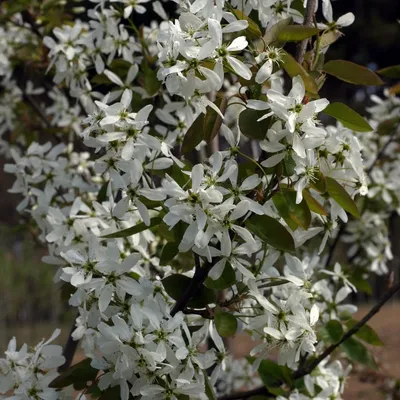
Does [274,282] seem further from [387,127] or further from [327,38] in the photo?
[387,127]

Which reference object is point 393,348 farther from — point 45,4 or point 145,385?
point 145,385

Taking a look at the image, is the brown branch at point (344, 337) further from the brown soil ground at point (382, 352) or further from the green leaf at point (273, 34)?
the brown soil ground at point (382, 352)

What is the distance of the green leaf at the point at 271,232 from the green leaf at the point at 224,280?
8cm

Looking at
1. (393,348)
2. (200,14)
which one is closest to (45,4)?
(200,14)

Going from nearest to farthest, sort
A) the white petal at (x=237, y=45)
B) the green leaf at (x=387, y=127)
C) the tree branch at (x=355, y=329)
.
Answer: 1. the white petal at (x=237, y=45)
2. the tree branch at (x=355, y=329)
3. the green leaf at (x=387, y=127)

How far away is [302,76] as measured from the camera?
3.35ft

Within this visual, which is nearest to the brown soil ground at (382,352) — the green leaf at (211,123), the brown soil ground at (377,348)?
the brown soil ground at (377,348)

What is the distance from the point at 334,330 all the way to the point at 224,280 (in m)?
0.46

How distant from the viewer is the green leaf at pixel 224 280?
3.49 ft

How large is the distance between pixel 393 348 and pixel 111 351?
5.67m

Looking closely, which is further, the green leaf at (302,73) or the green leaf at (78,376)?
the green leaf at (78,376)

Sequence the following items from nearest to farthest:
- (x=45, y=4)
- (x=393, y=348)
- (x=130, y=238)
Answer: (x=130, y=238) < (x=45, y=4) < (x=393, y=348)

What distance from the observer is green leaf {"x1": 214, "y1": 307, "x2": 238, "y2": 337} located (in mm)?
1059

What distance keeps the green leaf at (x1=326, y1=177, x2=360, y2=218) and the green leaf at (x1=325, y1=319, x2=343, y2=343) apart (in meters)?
0.44
